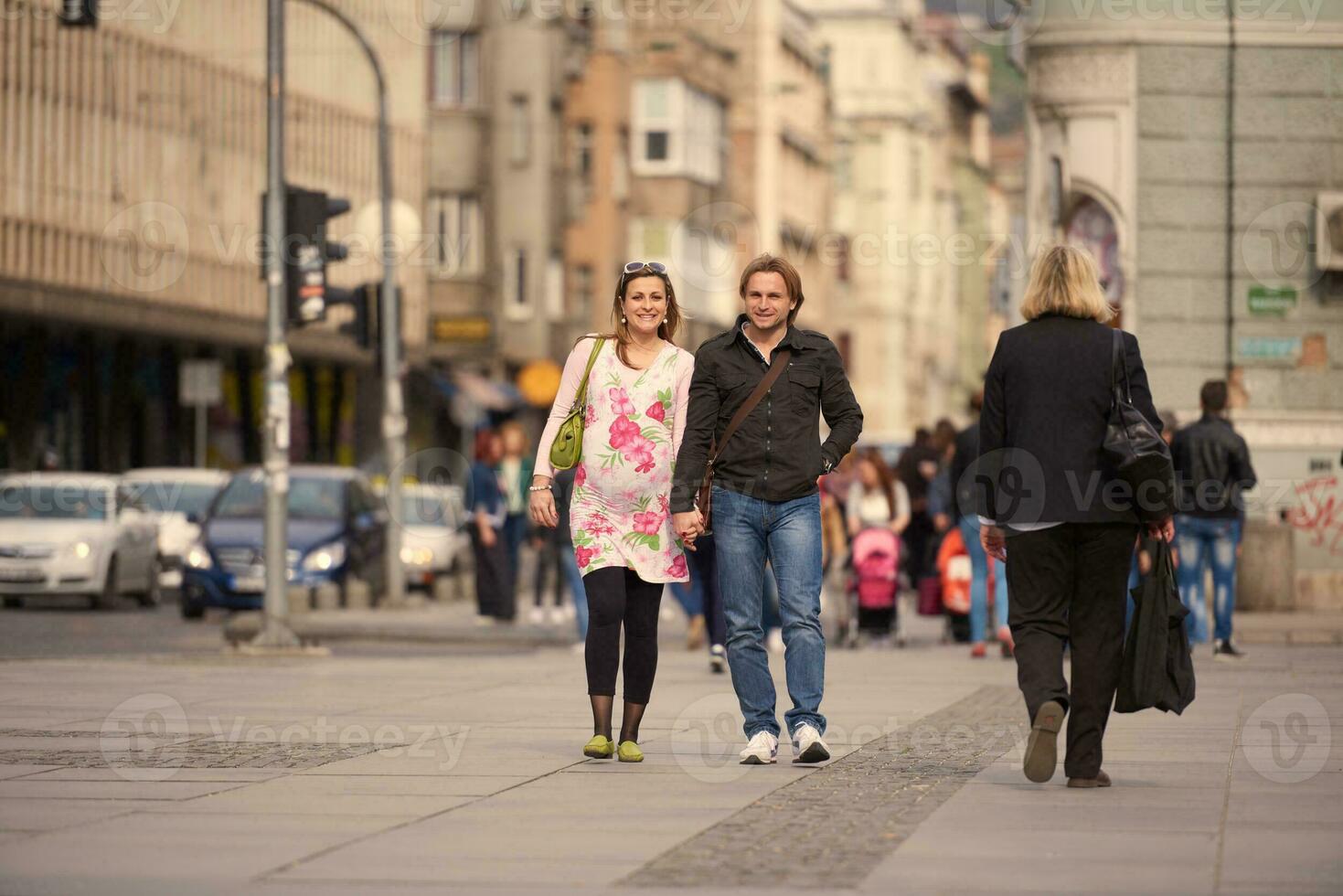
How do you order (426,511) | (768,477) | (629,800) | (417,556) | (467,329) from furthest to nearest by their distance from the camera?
(467,329)
(426,511)
(417,556)
(768,477)
(629,800)

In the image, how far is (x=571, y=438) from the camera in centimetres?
1149

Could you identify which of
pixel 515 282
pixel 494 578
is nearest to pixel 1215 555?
pixel 494 578

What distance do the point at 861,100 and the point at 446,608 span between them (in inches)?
2919

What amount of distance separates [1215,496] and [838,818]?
11105mm

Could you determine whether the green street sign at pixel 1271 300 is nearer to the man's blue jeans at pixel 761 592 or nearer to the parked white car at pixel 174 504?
the parked white car at pixel 174 504

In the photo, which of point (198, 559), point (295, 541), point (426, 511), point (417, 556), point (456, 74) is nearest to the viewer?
point (198, 559)

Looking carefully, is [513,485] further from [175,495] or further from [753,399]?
[753,399]

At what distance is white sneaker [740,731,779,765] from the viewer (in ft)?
37.0

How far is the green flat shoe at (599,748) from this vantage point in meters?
11.6

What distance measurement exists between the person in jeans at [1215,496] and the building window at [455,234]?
1865 inches

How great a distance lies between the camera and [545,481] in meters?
11.4

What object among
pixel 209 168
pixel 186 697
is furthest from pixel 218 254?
pixel 186 697

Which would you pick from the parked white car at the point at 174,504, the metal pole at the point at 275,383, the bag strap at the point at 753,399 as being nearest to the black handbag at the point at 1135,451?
the bag strap at the point at 753,399

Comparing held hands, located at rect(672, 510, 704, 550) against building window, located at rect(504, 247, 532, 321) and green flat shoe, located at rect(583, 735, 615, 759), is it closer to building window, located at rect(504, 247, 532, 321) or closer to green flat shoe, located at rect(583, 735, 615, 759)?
green flat shoe, located at rect(583, 735, 615, 759)
